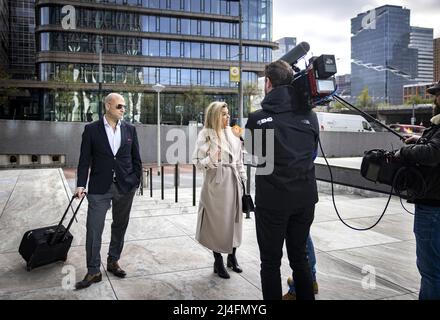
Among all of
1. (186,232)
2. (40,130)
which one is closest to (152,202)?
(186,232)

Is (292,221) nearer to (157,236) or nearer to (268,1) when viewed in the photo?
(157,236)

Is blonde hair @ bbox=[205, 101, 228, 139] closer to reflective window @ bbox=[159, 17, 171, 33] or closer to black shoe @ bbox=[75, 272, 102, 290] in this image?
black shoe @ bbox=[75, 272, 102, 290]

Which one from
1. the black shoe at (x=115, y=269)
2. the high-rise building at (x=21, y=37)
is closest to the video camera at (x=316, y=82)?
the black shoe at (x=115, y=269)

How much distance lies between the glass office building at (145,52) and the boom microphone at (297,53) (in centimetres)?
4841

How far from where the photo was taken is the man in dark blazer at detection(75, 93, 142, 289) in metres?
3.94

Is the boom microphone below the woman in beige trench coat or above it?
above

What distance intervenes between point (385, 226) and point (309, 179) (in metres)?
4.16

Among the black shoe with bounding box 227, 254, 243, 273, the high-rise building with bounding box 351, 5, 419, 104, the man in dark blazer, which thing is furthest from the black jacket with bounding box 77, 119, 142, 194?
the high-rise building with bounding box 351, 5, 419, 104

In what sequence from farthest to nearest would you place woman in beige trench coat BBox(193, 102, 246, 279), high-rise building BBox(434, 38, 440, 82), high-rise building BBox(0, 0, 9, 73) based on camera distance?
high-rise building BBox(434, 38, 440, 82) < high-rise building BBox(0, 0, 9, 73) < woman in beige trench coat BBox(193, 102, 246, 279)

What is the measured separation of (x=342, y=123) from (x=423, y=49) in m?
66.7

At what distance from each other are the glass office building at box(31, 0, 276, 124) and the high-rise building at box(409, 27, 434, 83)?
107 ft

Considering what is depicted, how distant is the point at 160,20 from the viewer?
5891 cm

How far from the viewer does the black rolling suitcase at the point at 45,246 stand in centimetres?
432

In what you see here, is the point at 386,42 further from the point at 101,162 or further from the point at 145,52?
the point at 101,162
